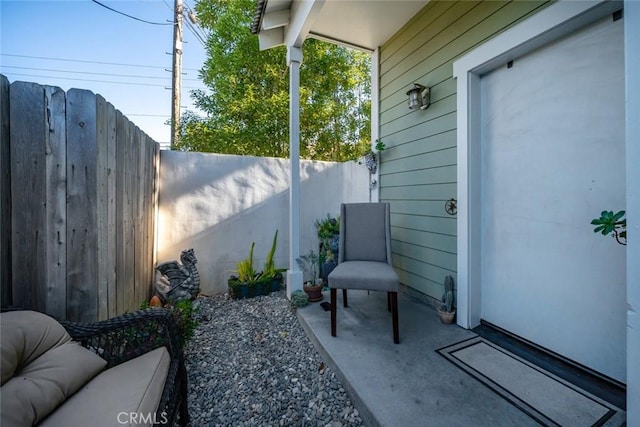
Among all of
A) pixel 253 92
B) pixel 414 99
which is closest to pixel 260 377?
pixel 414 99

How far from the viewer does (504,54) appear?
5.92 ft

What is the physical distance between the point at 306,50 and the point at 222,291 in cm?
562

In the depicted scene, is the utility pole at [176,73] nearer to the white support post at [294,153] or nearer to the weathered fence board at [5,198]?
the white support post at [294,153]

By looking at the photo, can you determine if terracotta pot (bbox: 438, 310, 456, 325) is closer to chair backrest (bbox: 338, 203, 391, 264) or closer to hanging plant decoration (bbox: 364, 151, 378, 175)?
chair backrest (bbox: 338, 203, 391, 264)

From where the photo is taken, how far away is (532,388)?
1.41 metres

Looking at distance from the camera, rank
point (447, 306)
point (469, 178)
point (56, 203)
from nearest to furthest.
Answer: point (56, 203) → point (469, 178) → point (447, 306)

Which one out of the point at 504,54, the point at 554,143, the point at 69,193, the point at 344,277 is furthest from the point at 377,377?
the point at 504,54

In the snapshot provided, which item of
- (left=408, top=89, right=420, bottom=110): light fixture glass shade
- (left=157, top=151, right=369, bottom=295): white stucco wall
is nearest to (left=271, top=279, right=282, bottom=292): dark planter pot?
(left=157, top=151, right=369, bottom=295): white stucco wall

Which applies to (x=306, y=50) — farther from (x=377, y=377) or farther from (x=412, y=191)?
(x=377, y=377)

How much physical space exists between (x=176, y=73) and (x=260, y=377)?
6.72 m

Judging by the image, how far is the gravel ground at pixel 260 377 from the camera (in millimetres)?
1404

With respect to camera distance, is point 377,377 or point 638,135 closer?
point 638,135

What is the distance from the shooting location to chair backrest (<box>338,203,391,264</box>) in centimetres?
240

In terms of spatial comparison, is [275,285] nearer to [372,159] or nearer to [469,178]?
[372,159]
